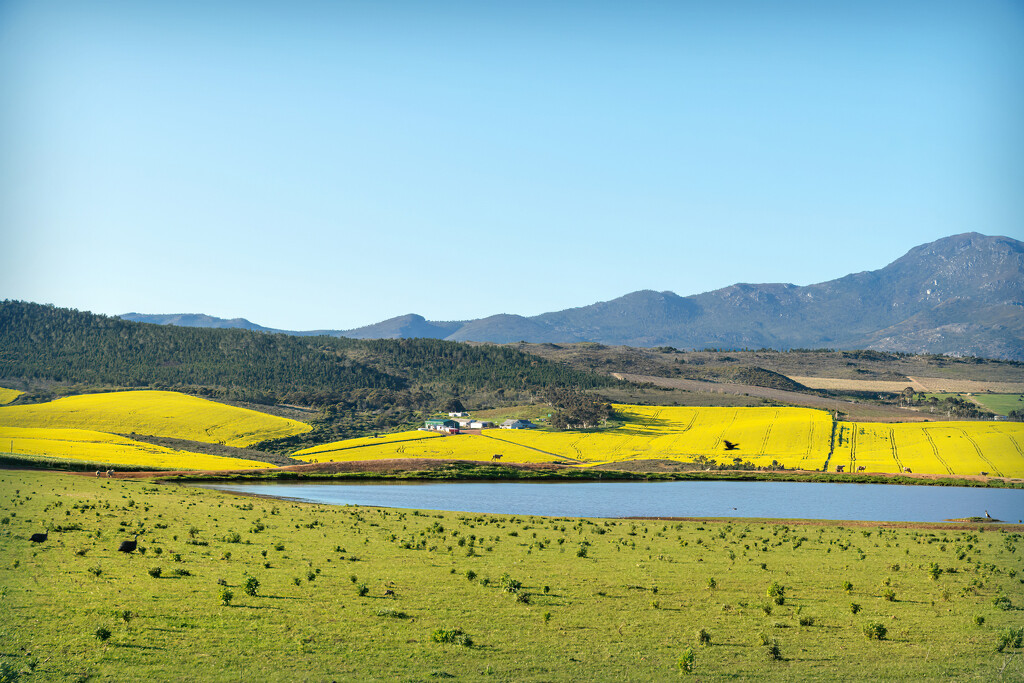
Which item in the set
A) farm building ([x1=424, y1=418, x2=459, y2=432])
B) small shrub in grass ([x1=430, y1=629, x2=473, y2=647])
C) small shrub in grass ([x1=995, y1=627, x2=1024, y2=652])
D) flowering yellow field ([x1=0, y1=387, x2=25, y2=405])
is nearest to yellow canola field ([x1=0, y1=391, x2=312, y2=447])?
flowering yellow field ([x1=0, y1=387, x2=25, y2=405])

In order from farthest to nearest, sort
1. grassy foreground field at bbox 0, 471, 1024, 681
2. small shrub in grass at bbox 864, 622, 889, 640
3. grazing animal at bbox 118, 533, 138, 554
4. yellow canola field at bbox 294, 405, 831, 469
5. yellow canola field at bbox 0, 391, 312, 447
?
yellow canola field at bbox 0, 391, 312, 447 → yellow canola field at bbox 294, 405, 831, 469 → grazing animal at bbox 118, 533, 138, 554 → small shrub in grass at bbox 864, 622, 889, 640 → grassy foreground field at bbox 0, 471, 1024, 681

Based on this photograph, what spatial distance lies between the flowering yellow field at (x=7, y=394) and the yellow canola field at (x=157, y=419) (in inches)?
571

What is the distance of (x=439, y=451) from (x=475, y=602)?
283 feet

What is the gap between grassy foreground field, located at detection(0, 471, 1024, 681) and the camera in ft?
66.1

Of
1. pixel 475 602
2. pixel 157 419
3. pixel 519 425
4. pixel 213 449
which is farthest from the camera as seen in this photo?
pixel 519 425

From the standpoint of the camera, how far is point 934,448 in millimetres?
104375

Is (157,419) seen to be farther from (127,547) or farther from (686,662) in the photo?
(686,662)

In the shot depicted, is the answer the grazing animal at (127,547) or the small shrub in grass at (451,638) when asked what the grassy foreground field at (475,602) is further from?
the grazing animal at (127,547)

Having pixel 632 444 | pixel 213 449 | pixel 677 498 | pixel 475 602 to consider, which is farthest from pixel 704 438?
pixel 475 602

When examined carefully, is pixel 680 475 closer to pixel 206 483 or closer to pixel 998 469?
pixel 998 469

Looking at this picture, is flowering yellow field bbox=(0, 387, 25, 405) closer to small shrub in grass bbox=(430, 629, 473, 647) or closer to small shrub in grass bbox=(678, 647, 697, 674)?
small shrub in grass bbox=(430, 629, 473, 647)

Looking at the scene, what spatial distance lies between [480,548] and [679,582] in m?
10.5

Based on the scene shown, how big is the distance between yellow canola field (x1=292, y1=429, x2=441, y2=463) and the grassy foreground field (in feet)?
213

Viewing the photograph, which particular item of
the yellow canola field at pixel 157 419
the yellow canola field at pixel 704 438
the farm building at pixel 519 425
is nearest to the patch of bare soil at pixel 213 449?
the yellow canola field at pixel 157 419
